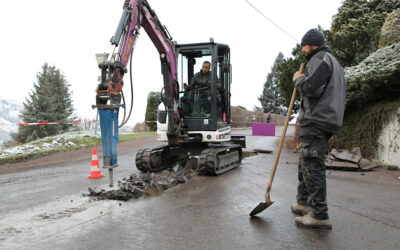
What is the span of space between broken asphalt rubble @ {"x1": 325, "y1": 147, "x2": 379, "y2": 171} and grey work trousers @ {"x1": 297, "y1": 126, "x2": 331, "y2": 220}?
500 centimetres

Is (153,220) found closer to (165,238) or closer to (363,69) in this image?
(165,238)

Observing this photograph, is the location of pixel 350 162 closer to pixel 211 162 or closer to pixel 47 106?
pixel 211 162

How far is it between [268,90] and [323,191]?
167 ft

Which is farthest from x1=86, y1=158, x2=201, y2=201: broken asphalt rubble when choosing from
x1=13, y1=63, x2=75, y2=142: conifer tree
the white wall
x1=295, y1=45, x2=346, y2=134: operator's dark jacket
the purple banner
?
x1=13, y1=63, x2=75, y2=142: conifer tree

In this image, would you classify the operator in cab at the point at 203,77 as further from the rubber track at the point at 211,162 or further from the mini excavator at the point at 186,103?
the rubber track at the point at 211,162

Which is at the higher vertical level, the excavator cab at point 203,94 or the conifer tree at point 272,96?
the conifer tree at point 272,96

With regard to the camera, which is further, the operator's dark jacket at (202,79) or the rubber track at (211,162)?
the operator's dark jacket at (202,79)

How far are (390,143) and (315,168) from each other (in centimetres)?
595

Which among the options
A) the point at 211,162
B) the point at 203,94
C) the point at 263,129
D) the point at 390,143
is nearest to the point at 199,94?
the point at 203,94

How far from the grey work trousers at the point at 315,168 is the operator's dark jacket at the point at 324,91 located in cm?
12

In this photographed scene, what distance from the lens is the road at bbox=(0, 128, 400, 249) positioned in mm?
3098

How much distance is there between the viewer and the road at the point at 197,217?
310 cm

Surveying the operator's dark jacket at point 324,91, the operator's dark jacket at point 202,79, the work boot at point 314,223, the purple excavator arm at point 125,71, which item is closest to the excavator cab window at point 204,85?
the operator's dark jacket at point 202,79

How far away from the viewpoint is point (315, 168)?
3523mm
